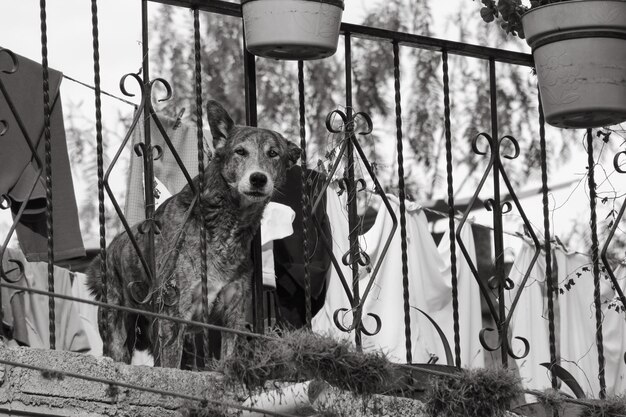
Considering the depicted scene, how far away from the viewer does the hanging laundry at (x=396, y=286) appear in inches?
378

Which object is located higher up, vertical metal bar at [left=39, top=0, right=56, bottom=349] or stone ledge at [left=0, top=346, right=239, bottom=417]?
vertical metal bar at [left=39, top=0, right=56, bottom=349]

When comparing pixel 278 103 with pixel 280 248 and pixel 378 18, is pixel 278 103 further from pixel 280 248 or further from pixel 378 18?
pixel 280 248

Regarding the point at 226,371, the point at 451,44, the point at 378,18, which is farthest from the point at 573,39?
the point at 378,18

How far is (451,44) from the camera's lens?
6.57 m

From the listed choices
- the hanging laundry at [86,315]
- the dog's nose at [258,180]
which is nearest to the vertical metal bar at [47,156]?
the dog's nose at [258,180]

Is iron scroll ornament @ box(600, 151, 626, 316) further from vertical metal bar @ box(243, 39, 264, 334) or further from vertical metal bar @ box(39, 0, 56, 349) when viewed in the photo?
vertical metal bar @ box(39, 0, 56, 349)

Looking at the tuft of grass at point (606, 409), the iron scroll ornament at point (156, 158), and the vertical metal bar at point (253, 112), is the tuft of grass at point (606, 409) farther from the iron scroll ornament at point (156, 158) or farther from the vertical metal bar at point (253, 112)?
the iron scroll ornament at point (156, 158)

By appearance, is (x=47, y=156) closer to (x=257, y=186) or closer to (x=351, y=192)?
(x=351, y=192)

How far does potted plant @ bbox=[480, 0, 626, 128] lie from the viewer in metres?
6.17

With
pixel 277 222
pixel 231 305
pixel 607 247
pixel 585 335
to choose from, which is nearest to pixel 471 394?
pixel 607 247

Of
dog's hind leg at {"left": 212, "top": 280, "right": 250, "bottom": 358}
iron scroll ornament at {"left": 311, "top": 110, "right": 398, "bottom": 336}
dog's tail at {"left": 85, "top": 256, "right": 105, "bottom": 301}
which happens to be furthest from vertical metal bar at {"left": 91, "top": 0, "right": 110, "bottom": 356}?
dog's tail at {"left": 85, "top": 256, "right": 105, "bottom": 301}

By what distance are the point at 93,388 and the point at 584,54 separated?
2.61 metres

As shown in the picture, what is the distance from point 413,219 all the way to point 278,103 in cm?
523

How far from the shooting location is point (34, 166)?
6402mm
